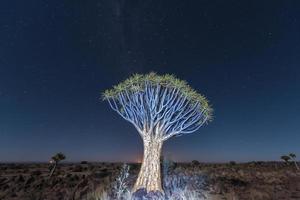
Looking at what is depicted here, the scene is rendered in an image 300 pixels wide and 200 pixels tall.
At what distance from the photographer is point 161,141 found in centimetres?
1210

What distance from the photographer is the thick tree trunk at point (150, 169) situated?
1123 cm

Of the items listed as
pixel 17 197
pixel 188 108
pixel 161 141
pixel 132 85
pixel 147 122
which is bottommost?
pixel 17 197

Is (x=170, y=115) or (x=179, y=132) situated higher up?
(x=170, y=115)

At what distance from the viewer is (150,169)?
1145cm

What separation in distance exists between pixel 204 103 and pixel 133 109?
388cm

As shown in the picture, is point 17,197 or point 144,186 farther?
point 17,197

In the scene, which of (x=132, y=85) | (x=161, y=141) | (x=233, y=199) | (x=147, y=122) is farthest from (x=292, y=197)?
(x=132, y=85)

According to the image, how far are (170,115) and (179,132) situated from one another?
3.23 ft

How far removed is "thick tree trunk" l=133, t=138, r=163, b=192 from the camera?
36.8 feet

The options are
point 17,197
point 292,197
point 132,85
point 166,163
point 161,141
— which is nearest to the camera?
point 161,141

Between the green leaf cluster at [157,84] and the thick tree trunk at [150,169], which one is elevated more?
the green leaf cluster at [157,84]

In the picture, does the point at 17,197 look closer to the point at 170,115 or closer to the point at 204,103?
the point at 170,115

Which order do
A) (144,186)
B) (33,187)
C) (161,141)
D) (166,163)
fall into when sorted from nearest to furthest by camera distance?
1. (144,186)
2. (161,141)
3. (33,187)
4. (166,163)

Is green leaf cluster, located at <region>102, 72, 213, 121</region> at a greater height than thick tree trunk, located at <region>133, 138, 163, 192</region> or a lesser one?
greater
